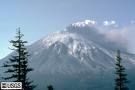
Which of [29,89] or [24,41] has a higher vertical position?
[24,41]

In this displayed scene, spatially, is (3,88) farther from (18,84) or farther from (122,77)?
(122,77)

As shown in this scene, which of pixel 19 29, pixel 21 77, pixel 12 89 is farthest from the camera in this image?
pixel 19 29

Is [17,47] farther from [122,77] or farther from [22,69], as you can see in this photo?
[122,77]

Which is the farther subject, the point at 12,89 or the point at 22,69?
the point at 22,69

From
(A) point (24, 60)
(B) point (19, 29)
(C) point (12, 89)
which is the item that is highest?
(B) point (19, 29)

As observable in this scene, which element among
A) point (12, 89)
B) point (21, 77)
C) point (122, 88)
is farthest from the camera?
point (122, 88)

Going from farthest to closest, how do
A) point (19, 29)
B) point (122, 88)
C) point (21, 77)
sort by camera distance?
point (122, 88) < point (19, 29) < point (21, 77)

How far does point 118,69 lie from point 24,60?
1042 cm

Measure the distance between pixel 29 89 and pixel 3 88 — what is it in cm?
1120

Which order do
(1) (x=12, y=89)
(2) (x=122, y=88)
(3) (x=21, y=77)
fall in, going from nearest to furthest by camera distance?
(1) (x=12, y=89), (3) (x=21, y=77), (2) (x=122, y=88)

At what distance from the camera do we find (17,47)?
30.5m

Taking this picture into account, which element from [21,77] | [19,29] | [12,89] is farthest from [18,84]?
[19,29]

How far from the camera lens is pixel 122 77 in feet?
124

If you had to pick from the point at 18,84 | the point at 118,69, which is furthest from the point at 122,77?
the point at 18,84
